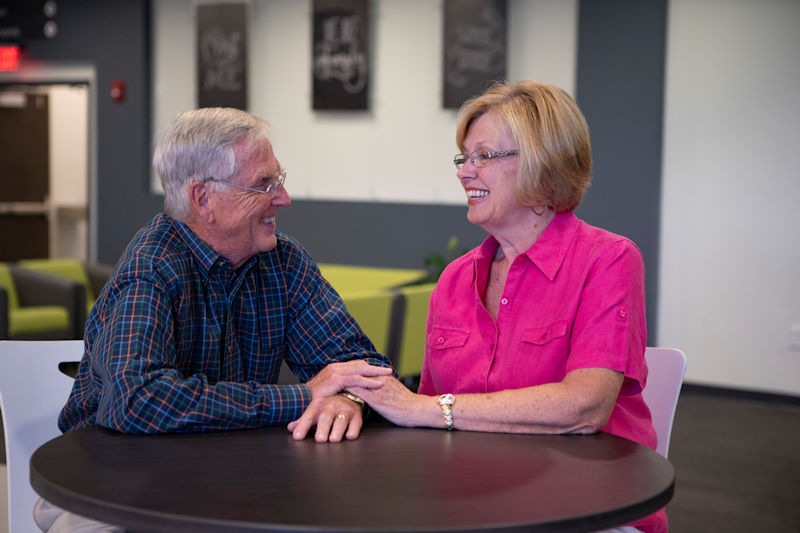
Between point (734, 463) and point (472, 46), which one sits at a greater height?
point (472, 46)

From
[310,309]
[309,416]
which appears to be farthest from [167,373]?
[310,309]

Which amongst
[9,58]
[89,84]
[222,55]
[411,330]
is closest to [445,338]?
[411,330]

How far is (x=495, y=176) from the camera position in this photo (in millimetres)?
2162

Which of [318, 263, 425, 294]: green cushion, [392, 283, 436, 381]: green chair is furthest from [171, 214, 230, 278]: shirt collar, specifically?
[318, 263, 425, 294]: green cushion

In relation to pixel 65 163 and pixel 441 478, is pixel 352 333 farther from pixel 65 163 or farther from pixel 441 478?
pixel 65 163

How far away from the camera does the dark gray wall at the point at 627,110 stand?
636cm

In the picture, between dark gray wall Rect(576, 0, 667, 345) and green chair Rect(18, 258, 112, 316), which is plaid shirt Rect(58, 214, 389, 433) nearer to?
dark gray wall Rect(576, 0, 667, 345)

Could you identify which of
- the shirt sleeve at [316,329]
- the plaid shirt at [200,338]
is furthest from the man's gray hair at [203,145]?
the shirt sleeve at [316,329]

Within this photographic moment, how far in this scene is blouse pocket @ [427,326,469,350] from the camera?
216 cm

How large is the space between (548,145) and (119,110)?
25.2 ft

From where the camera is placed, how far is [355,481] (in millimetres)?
1492

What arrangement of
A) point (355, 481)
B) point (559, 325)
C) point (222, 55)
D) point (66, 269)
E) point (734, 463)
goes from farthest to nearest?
point (222, 55), point (66, 269), point (734, 463), point (559, 325), point (355, 481)

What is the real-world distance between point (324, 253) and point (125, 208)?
7.57 ft

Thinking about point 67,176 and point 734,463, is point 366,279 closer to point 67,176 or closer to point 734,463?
point 734,463
